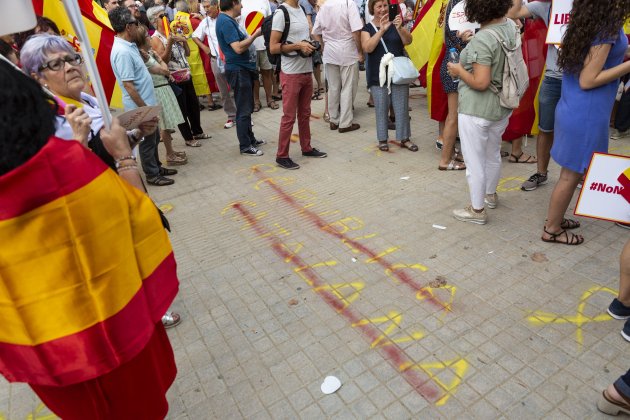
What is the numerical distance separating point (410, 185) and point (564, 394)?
2.67m

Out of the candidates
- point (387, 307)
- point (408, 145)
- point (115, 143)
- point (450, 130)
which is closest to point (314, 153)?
point (408, 145)

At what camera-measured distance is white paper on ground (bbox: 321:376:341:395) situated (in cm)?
230

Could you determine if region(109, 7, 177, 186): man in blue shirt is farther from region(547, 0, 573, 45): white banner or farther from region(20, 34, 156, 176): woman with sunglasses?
region(547, 0, 573, 45): white banner

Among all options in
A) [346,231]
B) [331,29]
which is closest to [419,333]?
[346,231]

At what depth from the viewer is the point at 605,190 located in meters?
2.57

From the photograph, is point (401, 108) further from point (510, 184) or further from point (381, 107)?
point (510, 184)

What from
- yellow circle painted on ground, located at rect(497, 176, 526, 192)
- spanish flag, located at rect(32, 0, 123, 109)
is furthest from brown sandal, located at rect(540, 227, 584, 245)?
spanish flag, located at rect(32, 0, 123, 109)

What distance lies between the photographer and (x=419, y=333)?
2.60 metres

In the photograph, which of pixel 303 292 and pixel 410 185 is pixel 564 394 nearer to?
pixel 303 292

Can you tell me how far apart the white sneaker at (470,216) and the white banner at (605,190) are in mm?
1044

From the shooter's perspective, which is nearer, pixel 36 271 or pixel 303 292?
pixel 36 271

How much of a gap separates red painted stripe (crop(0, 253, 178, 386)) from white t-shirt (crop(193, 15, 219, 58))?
6.47m

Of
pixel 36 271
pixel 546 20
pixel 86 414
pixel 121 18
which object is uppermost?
pixel 121 18

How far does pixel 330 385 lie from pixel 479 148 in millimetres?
2201
